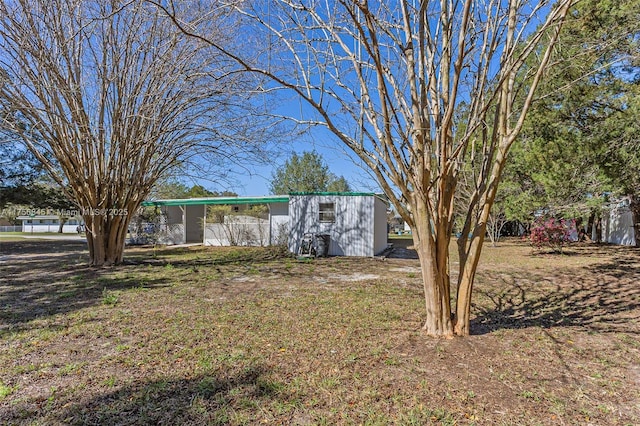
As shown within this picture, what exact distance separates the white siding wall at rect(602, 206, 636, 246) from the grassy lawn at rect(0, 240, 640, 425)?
13851 mm

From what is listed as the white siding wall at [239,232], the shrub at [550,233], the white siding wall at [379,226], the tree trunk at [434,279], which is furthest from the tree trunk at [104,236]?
the shrub at [550,233]

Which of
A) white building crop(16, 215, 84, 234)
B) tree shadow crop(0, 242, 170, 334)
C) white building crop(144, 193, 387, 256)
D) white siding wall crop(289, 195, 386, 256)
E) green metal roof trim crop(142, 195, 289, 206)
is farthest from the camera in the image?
white building crop(16, 215, 84, 234)

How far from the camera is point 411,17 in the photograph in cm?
404

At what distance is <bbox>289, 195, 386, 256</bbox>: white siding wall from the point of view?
12766 mm

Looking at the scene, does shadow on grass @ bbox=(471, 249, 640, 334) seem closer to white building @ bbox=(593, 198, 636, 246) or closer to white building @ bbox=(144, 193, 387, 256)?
white building @ bbox=(144, 193, 387, 256)

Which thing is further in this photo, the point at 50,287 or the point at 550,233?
the point at 550,233

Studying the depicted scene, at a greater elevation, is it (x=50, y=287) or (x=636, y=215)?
(x=636, y=215)

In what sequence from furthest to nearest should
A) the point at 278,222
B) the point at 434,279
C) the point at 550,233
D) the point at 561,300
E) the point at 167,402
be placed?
1. the point at 278,222
2. the point at 550,233
3. the point at 561,300
4. the point at 434,279
5. the point at 167,402

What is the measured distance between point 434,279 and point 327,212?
32.0 ft

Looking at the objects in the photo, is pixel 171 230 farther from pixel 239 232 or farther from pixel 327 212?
pixel 327 212

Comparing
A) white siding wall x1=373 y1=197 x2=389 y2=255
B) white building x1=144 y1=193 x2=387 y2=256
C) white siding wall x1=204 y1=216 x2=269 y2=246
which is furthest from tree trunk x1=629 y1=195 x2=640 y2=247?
white siding wall x1=204 y1=216 x2=269 y2=246

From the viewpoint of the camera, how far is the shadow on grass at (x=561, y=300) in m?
4.39

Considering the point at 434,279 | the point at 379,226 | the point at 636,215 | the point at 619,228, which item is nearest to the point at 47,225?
the point at 379,226

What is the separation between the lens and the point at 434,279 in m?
3.57
